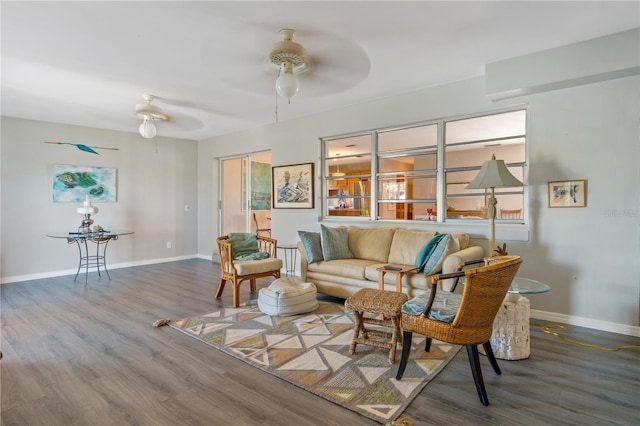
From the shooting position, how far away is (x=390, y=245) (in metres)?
4.27

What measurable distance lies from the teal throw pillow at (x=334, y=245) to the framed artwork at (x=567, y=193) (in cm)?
231

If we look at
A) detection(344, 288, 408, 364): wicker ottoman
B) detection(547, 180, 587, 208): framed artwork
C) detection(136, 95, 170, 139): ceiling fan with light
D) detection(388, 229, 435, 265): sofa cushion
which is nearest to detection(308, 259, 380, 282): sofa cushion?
detection(388, 229, 435, 265): sofa cushion

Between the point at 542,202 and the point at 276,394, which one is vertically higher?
the point at 542,202

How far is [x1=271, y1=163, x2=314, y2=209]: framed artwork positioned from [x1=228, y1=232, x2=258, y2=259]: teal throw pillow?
1209 mm

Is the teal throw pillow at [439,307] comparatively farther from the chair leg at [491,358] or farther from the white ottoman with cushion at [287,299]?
the white ottoman with cushion at [287,299]

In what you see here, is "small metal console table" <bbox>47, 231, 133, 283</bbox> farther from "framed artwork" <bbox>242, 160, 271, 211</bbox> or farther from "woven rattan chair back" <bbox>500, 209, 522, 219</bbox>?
"woven rattan chair back" <bbox>500, 209, 522, 219</bbox>

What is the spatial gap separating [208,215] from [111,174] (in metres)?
1.97

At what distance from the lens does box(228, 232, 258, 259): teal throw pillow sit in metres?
4.47

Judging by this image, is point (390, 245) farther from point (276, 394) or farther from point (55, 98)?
point (55, 98)

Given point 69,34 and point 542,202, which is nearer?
point 69,34

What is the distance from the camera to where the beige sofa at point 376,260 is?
3.49 meters

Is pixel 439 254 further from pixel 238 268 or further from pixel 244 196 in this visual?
pixel 244 196

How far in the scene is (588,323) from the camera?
3248mm

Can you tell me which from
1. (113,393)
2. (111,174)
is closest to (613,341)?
(113,393)
